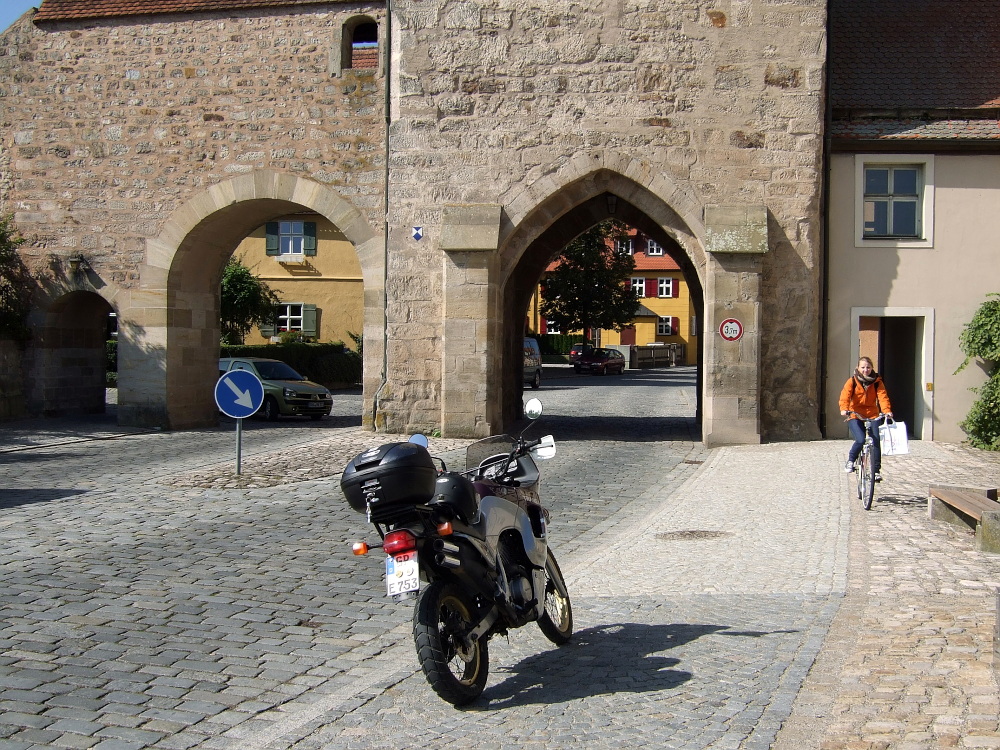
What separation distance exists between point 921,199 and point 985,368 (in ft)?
9.72

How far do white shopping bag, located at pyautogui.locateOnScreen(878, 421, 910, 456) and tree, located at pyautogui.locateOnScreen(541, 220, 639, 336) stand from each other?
4258 centimetres

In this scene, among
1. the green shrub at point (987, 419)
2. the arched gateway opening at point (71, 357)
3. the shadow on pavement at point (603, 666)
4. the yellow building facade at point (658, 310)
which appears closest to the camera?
the shadow on pavement at point (603, 666)

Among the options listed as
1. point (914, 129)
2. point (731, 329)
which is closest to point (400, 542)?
point (731, 329)

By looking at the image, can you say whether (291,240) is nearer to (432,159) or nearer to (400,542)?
(432,159)

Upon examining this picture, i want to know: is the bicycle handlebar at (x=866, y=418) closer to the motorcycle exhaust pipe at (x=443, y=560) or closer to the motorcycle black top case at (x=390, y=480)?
the motorcycle exhaust pipe at (x=443, y=560)

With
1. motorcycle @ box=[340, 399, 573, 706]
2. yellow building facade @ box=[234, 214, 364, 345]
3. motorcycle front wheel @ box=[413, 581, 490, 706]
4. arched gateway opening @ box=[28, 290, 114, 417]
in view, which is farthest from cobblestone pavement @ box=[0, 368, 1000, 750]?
yellow building facade @ box=[234, 214, 364, 345]

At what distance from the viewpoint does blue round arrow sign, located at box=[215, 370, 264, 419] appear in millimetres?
12633

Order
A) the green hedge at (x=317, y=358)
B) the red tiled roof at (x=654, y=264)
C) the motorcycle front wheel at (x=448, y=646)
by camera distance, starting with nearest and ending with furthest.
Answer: the motorcycle front wheel at (x=448, y=646), the green hedge at (x=317, y=358), the red tiled roof at (x=654, y=264)

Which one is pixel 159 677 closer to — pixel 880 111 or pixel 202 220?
pixel 202 220

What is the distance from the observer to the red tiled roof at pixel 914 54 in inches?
730

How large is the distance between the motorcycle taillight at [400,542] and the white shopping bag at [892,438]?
7751 mm

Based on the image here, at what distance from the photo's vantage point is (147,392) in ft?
65.0

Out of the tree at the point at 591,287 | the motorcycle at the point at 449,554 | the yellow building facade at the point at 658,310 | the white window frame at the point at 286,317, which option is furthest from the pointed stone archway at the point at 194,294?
the yellow building facade at the point at 658,310

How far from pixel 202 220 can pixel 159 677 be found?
49.6 ft
